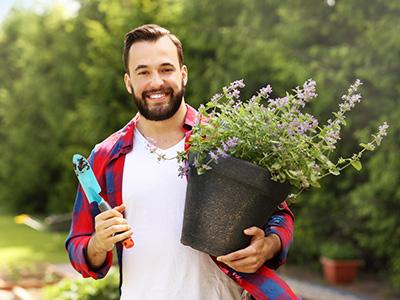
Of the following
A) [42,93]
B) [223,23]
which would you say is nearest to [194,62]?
[223,23]

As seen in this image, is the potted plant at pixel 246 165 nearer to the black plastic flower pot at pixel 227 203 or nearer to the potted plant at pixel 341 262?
the black plastic flower pot at pixel 227 203

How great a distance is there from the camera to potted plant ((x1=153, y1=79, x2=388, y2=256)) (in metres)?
1.98

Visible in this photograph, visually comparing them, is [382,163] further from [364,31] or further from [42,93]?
[42,93]

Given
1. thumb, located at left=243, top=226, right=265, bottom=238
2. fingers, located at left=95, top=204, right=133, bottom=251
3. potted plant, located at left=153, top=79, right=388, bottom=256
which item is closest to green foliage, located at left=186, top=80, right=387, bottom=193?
potted plant, located at left=153, top=79, right=388, bottom=256

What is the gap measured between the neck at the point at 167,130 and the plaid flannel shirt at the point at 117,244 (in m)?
0.02

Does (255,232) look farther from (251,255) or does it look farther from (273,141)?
(273,141)

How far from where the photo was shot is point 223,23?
10164 mm

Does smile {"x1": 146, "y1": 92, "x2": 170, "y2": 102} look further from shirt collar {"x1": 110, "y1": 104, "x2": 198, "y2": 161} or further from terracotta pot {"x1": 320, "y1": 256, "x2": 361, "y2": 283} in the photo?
terracotta pot {"x1": 320, "y1": 256, "x2": 361, "y2": 283}

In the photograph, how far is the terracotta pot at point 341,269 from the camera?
8766mm

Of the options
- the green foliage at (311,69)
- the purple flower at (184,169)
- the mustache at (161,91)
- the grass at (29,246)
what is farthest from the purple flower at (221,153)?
the grass at (29,246)

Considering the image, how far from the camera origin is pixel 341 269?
877cm

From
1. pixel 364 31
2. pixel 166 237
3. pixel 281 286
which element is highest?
pixel 364 31

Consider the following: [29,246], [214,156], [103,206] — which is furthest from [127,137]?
[29,246]

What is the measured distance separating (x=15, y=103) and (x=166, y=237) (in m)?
17.6
